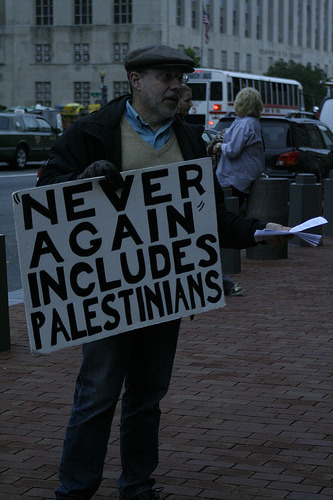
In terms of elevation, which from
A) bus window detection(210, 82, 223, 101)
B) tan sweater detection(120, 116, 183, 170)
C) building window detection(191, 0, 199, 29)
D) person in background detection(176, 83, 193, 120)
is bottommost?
tan sweater detection(120, 116, 183, 170)

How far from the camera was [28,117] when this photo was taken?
31.4 m

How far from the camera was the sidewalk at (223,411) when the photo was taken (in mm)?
4137

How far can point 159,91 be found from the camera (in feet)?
11.7

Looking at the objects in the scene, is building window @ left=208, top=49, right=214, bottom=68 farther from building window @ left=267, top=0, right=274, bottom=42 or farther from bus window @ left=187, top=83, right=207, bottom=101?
bus window @ left=187, top=83, right=207, bottom=101

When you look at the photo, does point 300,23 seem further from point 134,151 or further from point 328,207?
point 134,151

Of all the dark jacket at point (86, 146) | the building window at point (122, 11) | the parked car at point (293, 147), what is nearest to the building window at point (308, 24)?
the building window at point (122, 11)

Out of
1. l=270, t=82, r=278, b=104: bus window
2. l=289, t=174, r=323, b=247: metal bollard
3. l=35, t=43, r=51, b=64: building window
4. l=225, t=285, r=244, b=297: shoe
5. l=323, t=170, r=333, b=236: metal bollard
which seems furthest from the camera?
l=35, t=43, r=51, b=64: building window

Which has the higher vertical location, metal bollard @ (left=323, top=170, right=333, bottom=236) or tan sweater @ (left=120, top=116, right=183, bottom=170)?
tan sweater @ (left=120, top=116, right=183, bottom=170)

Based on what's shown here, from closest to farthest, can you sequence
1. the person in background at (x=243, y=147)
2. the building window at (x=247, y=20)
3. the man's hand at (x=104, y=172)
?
1. the man's hand at (x=104, y=172)
2. the person in background at (x=243, y=147)
3. the building window at (x=247, y=20)

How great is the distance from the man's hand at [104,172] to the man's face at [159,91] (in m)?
0.30

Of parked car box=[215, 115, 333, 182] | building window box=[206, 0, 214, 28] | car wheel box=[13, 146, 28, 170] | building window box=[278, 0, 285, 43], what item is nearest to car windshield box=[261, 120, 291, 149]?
parked car box=[215, 115, 333, 182]

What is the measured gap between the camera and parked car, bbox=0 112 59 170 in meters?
29.5

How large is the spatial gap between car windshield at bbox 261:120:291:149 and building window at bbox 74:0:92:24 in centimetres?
7054

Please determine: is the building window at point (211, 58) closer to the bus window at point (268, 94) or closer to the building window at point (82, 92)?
the building window at point (82, 92)
